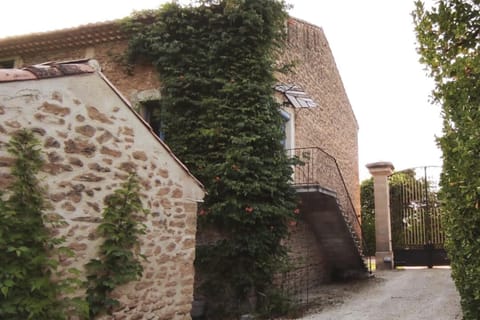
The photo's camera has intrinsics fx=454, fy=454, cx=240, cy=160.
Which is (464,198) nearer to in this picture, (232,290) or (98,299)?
(98,299)

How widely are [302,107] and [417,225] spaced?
5612 mm

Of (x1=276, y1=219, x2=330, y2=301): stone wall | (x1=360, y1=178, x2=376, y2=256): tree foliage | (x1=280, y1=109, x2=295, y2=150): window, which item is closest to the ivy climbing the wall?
(x1=276, y1=219, x2=330, y2=301): stone wall

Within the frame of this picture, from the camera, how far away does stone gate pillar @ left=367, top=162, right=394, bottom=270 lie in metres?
14.0

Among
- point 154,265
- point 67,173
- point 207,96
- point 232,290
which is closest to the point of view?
point 67,173

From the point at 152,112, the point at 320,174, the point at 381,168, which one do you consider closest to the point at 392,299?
the point at 320,174

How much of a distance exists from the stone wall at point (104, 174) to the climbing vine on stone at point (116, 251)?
0.09 m

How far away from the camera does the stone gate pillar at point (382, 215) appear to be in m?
14.0

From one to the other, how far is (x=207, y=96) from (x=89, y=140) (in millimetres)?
4713

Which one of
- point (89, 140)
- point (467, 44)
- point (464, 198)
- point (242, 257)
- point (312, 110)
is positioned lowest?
point (242, 257)

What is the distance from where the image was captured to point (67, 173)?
14.1 feet

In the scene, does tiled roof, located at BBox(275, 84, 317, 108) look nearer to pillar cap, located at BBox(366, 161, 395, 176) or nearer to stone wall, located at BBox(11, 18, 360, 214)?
stone wall, located at BBox(11, 18, 360, 214)

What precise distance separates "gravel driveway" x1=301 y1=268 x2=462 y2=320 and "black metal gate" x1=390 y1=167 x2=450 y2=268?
42.1 inches

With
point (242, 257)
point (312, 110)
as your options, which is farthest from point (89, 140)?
point (312, 110)

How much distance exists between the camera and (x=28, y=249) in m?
3.64
